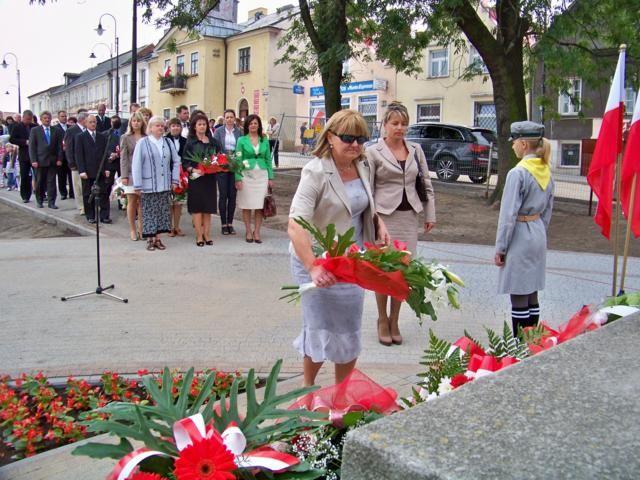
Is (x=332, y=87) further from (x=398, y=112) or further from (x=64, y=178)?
(x=398, y=112)

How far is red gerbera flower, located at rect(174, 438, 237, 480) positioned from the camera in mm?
1714

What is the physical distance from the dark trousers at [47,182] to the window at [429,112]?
27104mm

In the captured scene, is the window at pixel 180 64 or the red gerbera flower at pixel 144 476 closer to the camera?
the red gerbera flower at pixel 144 476

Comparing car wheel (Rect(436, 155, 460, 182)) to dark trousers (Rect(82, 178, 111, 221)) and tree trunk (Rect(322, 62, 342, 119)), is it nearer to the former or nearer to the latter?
tree trunk (Rect(322, 62, 342, 119))

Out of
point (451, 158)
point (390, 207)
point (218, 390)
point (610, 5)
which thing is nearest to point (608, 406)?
point (218, 390)

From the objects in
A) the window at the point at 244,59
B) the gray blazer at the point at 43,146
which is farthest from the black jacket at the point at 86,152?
the window at the point at 244,59

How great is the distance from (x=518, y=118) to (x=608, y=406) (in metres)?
14.5

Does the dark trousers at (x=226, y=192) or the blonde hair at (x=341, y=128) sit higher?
the blonde hair at (x=341, y=128)

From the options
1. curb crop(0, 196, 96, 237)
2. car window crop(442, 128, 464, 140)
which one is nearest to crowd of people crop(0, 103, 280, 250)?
curb crop(0, 196, 96, 237)

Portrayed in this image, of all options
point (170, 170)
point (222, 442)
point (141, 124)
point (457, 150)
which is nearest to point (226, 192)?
point (170, 170)

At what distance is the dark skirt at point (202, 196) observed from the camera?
10375 millimetres

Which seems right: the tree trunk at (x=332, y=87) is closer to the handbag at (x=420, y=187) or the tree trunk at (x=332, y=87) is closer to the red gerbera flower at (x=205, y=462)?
the handbag at (x=420, y=187)

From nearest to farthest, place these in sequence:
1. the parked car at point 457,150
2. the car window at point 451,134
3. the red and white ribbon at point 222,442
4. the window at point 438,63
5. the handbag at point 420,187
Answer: the red and white ribbon at point 222,442, the handbag at point 420,187, the parked car at point 457,150, the car window at point 451,134, the window at point 438,63

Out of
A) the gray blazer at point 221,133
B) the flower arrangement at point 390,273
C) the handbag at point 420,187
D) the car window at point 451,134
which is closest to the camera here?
the flower arrangement at point 390,273
